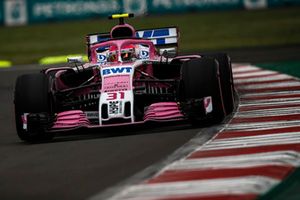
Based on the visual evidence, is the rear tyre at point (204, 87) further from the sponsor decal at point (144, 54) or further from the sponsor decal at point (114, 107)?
the sponsor decal at point (144, 54)

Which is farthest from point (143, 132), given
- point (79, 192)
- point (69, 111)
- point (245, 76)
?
point (245, 76)

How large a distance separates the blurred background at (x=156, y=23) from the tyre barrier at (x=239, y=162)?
1449 cm

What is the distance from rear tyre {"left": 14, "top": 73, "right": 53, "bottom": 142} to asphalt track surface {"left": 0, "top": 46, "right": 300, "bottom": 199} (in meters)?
0.15

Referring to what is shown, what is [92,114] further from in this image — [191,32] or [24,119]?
[191,32]

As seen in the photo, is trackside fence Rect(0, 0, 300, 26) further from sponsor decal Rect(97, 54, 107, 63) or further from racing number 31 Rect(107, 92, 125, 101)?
racing number 31 Rect(107, 92, 125, 101)

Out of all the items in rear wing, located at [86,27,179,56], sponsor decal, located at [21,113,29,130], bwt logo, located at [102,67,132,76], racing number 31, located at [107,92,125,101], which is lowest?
sponsor decal, located at [21,113,29,130]

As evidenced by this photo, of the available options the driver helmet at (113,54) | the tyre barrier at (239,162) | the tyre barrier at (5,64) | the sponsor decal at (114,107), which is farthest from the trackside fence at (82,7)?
the sponsor decal at (114,107)

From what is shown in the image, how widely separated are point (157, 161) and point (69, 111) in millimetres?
2535

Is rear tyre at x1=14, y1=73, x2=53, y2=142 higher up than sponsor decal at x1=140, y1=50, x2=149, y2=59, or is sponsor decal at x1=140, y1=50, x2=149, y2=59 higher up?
sponsor decal at x1=140, y1=50, x2=149, y2=59

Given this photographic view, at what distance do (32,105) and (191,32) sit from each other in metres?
24.1

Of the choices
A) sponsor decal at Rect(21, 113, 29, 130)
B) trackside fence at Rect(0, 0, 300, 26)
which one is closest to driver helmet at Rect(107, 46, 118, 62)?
sponsor decal at Rect(21, 113, 29, 130)

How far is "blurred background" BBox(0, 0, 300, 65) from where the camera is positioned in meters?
29.3

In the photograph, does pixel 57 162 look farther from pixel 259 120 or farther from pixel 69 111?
pixel 259 120

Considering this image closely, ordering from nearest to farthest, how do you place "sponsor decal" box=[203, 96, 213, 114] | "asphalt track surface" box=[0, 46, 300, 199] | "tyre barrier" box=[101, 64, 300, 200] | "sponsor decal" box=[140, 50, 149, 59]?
"tyre barrier" box=[101, 64, 300, 200], "asphalt track surface" box=[0, 46, 300, 199], "sponsor decal" box=[203, 96, 213, 114], "sponsor decal" box=[140, 50, 149, 59]
